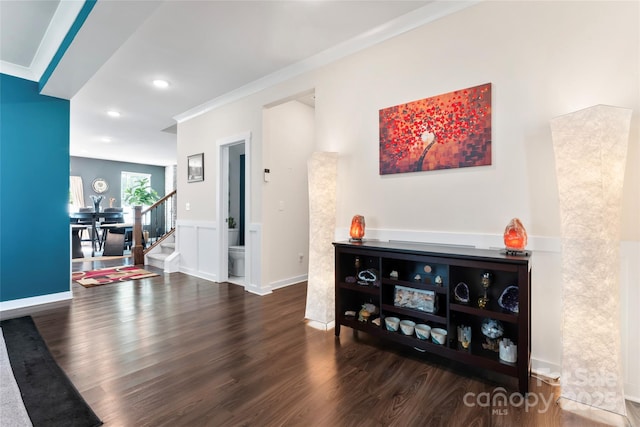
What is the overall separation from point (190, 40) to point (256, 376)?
115 inches

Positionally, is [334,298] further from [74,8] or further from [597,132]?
[74,8]

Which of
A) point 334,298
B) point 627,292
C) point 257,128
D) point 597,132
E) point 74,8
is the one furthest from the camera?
point 257,128

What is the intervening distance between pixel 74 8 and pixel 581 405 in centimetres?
428

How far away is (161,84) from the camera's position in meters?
3.82

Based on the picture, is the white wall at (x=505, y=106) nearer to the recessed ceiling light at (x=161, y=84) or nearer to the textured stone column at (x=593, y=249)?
the textured stone column at (x=593, y=249)

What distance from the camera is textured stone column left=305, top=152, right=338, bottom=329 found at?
2.77 meters

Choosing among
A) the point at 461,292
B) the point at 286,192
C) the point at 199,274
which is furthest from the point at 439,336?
the point at 199,274

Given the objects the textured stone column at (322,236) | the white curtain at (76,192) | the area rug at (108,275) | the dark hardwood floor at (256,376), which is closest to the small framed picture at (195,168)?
the area rug at (108,275)

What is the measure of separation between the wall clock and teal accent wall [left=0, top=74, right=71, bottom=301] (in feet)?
24.2

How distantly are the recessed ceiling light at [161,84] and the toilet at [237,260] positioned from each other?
8.11 ft

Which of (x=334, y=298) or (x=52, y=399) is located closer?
(x=52, y=399)

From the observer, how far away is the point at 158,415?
1559 mm

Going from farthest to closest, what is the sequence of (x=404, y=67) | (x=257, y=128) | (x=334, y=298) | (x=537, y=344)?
(x=257, y=128), (x=334, y=298), (x=404, y=67), (x=537, y=344)

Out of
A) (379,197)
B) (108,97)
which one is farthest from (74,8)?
(379,197)
